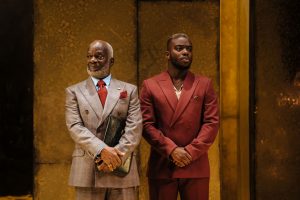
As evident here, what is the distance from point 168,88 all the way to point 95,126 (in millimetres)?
764

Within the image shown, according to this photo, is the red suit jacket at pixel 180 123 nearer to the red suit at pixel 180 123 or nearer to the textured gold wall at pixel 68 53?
the red suit at pixel 180 123

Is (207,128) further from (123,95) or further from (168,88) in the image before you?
(123,95)

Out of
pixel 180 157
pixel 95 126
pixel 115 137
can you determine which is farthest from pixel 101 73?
pixel 180 157

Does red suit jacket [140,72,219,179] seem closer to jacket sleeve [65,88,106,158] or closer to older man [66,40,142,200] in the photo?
older man [66,40,142,200]

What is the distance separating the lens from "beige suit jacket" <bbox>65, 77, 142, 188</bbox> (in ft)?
14.5

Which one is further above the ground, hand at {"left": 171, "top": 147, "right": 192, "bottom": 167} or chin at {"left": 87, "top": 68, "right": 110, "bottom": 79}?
chin at {"left": 87, "top": 68, "right": 110, "bottom": 79}

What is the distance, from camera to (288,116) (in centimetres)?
579

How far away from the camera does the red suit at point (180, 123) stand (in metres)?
4.68
